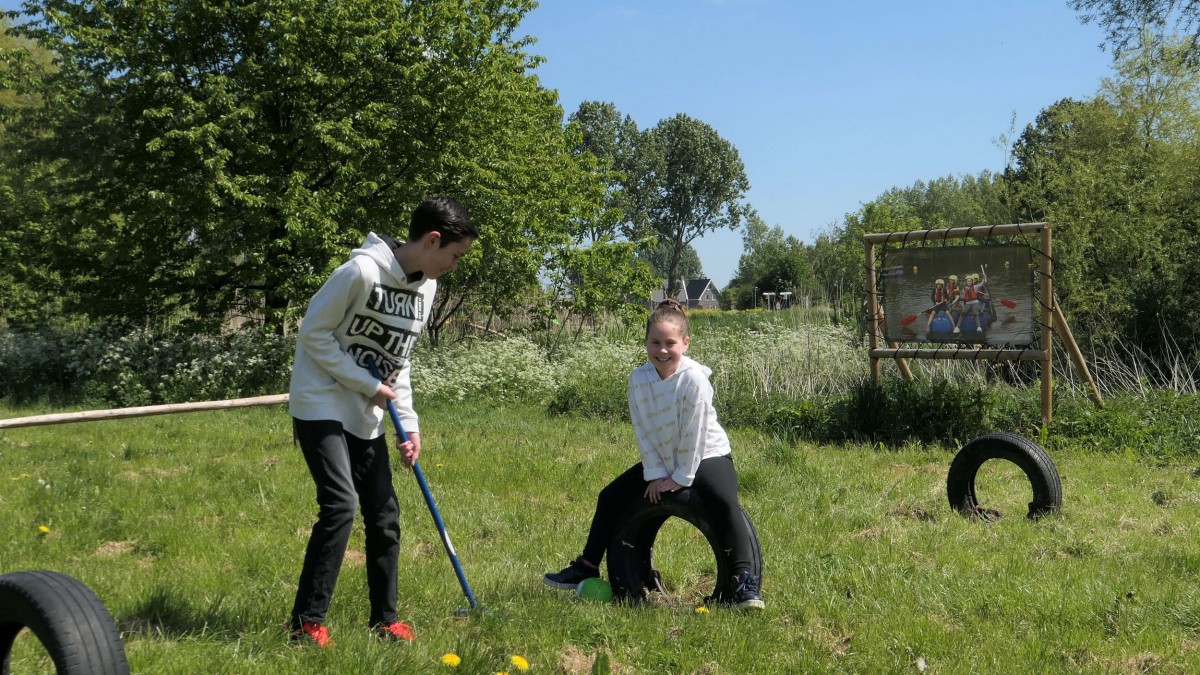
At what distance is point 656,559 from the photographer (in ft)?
17.7

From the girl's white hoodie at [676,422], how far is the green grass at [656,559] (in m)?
0.72

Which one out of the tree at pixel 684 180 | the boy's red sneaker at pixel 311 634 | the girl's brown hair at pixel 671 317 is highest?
the tree at pixel 684 180

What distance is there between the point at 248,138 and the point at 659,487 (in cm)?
1434

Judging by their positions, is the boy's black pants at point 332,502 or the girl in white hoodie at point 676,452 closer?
the boy's black pants at point 332,502

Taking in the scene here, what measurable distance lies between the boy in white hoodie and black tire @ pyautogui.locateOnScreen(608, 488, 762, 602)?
4.15 feet

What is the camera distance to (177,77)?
16.7m

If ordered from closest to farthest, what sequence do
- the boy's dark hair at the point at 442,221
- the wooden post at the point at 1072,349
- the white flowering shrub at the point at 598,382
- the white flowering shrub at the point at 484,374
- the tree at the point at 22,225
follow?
the boy's dark hair at the point at 442,221, the wooden post at the point at 1072,349, the white flowering shrub at the point at 598,382, the white flowering shrub at the point at 484,374, the tree at the point at 22,225

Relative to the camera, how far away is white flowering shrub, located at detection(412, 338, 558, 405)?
1554 cm

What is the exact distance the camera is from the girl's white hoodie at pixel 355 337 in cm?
365

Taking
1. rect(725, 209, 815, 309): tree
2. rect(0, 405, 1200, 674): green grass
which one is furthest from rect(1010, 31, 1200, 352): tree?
rect(725, 209, 815, 309): tree

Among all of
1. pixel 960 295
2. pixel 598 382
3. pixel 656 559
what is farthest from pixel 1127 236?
pixel 656 559

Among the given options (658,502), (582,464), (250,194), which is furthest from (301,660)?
(250,194)

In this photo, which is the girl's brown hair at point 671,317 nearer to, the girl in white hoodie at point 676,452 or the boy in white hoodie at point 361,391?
the girl in white hoodie at point 676,452

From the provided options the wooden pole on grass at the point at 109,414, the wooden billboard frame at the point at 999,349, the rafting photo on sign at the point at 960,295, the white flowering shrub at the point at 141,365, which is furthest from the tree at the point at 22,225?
the rafting photo on sign at the point at 960,295
